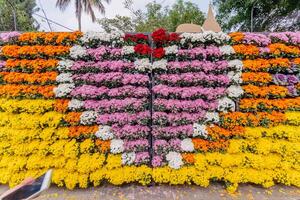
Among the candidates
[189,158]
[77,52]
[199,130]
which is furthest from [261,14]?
[77,52]

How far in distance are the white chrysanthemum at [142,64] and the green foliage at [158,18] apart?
37.4 feet

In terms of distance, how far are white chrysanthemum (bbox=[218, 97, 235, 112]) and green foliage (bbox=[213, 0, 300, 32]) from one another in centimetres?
763

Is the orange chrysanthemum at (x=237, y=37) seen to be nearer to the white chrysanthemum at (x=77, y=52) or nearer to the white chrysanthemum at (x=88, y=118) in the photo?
the white chrysanthemum at (x=77, y=52)

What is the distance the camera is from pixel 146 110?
4.32 m

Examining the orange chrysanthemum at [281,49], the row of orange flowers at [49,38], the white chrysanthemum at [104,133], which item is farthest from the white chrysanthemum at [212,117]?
the row of orange flowers at [49,38]

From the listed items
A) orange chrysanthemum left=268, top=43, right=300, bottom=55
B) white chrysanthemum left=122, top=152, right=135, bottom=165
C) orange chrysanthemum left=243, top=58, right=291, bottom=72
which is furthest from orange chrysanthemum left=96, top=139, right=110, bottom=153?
orange chrysanthemum left=268, top=43, right=300, bottom=55

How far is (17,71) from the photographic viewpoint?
4.31 meters

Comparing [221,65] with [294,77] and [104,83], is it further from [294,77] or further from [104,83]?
[104,83]

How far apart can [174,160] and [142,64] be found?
1907 mm

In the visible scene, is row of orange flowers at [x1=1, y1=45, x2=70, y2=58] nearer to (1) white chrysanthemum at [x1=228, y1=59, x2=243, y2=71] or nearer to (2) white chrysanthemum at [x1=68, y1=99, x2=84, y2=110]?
(2) white chrysanthemum at [x1=68, y1=99, x2=84, y2=110]

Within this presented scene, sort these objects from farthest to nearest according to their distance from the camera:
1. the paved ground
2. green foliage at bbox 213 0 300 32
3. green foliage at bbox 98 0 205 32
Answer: green foliage at bbox 98 0 205 32
green foliage at bbox 213 0 300 32
the paved ground

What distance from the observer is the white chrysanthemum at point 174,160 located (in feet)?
13.8

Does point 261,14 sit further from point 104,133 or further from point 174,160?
point 104,133

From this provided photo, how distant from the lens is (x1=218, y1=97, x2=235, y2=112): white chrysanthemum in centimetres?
426
